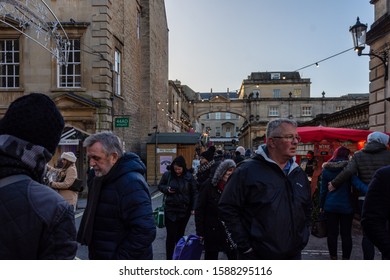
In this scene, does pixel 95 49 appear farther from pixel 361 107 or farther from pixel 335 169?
pixel 335 169

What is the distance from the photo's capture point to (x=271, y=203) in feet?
9.75

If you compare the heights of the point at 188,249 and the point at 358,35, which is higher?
the point at 358,35

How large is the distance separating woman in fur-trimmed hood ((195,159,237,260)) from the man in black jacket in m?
3.32

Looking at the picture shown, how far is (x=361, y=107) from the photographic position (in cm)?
1270

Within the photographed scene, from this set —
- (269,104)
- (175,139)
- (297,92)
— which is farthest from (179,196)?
(297,92)

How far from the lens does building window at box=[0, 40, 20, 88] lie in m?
16.6

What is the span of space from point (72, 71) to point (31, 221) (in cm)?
1612

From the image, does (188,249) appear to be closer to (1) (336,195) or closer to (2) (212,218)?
(2) (212,218)

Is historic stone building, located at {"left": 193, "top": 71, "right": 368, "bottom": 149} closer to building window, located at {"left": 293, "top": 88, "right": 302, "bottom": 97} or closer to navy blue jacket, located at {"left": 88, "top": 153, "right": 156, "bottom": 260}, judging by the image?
building window, located at {"left": 293, "top": 88, "right": 302, "bottom": 97}

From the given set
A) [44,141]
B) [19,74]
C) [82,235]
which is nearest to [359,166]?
[82,235]

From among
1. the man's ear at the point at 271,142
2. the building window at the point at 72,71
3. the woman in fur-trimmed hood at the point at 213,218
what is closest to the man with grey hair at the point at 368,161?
the woman in fur-trimmed hood at the point at 213,218

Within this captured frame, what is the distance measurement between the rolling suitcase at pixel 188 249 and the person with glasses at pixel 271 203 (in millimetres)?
1257

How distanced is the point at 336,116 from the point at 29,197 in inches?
566
